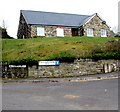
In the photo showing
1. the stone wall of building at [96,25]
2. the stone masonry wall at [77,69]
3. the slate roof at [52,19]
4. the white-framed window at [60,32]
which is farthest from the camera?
the stone wall of building at [96,25]

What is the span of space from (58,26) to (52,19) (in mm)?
3118

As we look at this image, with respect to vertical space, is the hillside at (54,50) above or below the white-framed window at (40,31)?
below

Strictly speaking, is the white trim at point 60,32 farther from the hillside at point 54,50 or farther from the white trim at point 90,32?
the hillside at point 54,50

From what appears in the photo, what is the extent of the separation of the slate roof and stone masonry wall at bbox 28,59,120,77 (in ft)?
54.4

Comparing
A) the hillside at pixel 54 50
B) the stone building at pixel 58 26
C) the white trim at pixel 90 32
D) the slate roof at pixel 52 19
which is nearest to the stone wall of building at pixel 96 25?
the stone building at pixel 58 26

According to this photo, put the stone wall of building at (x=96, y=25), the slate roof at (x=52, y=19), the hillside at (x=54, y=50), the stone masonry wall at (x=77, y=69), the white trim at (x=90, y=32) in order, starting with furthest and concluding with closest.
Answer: the white trim at (x=90, y=32)
the stone wall of building at (x=96, y=25)
the slate roof at (x=52, y=19)
the hillside at (x=54, y=50)
the stone masonry wall at (x=77, y=69)

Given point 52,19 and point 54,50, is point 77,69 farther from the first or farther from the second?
point 52,19

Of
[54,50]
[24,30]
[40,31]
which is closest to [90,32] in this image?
[40,31]

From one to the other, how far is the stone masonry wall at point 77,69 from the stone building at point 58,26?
1531 cm

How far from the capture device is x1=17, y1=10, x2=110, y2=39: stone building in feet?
106

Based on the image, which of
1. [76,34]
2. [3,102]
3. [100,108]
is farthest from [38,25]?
[100,108]

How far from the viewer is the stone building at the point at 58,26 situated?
3219cm

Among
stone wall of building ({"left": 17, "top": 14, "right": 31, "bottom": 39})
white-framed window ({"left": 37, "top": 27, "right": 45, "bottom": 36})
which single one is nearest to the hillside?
white-framed window ({"left": 37, "top": 27, "right": 45, "bottom": 36})

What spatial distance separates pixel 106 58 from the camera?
18750 millimetres
